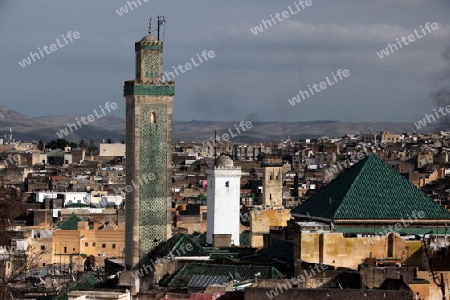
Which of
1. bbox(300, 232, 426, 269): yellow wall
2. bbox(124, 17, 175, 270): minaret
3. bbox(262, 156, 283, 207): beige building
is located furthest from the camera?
bbox(262, 156, 283, 207): beige building

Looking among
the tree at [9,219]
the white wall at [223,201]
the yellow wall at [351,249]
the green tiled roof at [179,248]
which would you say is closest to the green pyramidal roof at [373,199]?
the yellow wall at [351,249]

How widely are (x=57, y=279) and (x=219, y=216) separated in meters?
4.47

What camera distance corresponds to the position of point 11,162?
330 feet

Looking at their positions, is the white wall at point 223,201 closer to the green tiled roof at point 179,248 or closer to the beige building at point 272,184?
the green tiled roof at point 179,248

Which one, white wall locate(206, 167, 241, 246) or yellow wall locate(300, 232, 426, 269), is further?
white wall locate(206, 167, 241, 246)

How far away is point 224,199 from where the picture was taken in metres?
36.8

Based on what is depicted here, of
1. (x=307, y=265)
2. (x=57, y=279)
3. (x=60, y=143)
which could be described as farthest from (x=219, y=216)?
(x=60, y=143)

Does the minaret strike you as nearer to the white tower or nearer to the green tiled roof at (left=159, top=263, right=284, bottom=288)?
the green tiled roof at (left=159, top=263, right=284, bottom=288)

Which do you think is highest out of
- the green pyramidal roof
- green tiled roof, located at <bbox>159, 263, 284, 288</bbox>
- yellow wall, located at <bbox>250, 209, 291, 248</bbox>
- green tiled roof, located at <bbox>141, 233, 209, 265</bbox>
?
the green pyramidal roof

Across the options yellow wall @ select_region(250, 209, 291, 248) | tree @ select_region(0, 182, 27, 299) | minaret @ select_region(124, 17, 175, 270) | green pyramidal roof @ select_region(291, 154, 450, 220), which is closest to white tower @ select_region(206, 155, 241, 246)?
yellow wall @ select_region(250, 209, 291, 248)

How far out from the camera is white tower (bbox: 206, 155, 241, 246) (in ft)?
121

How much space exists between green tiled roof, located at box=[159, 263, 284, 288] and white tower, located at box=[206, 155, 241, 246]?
851 cm

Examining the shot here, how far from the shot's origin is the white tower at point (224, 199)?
36.8 meters

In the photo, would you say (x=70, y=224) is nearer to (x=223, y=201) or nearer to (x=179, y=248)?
(x=223, y=201)
